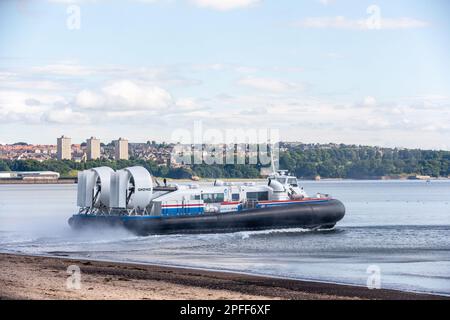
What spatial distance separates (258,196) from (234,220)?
2.28 meters

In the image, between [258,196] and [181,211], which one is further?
[258,196]

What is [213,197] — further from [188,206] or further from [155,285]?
[155,285]

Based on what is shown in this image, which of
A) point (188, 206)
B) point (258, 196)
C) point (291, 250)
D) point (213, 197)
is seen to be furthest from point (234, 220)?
point (291, 250)

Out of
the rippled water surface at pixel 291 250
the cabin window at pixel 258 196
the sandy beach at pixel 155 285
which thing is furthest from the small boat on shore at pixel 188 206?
the sandy beach at pixel 155 285

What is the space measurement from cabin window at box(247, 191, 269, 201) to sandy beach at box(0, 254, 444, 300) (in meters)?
12.5

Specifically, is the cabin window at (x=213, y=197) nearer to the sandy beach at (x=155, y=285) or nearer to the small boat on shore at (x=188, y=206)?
the small boat on shore at (x=188, y=206)

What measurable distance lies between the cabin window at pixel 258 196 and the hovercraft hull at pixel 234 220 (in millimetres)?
1112

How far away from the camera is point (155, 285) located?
16.6 meters

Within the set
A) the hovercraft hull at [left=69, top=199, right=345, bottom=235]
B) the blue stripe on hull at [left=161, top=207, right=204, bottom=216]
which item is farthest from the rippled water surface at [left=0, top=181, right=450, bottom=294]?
the blue stripe on hull at [left=161, top=207, right=204, bottom=216]

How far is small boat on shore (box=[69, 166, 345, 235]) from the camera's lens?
30203 millimetres

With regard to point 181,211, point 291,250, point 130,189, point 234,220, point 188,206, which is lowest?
point 291,250

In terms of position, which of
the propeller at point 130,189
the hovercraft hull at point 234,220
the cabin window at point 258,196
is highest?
the propeller at point 130,189

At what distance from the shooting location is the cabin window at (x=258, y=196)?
108 ft

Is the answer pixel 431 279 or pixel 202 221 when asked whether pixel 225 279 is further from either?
pixel 202 221
